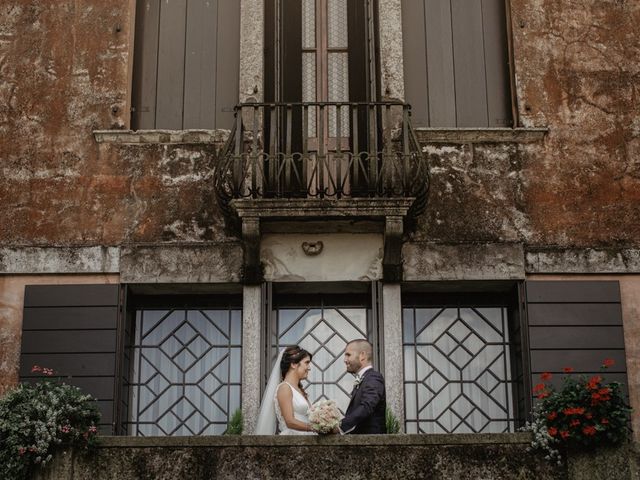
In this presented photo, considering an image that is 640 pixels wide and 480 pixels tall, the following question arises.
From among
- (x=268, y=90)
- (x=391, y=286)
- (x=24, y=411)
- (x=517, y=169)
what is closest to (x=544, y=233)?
(x=517, y=169)

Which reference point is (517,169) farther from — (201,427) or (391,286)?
(201,427)

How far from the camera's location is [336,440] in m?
9.04

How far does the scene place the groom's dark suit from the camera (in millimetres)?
9500

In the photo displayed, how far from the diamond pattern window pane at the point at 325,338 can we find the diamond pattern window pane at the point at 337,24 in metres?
2.58

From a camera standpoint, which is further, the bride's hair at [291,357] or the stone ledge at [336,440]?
the bride's hair at [291,357]

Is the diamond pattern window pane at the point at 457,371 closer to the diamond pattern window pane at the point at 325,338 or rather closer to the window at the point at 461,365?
the window at the point at 461,365

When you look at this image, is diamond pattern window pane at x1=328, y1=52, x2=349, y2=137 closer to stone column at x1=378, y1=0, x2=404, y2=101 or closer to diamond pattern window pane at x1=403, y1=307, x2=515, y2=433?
stone column at x1=378, y1=0, x2=404, y2=101

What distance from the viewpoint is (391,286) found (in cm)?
1141

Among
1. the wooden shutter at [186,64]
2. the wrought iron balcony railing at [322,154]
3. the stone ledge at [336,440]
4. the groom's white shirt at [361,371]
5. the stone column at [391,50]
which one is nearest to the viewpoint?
the stone ledge at [336,440]

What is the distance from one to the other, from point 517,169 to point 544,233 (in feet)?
2.14

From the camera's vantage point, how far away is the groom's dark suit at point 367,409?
9500 mm

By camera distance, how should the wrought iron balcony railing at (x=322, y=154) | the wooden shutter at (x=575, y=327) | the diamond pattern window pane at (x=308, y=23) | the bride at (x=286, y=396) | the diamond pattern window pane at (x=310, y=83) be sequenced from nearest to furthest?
the bride at (x=286, y=396) → the wooden shutter at (x=575, y=327) → the wrought iron balcony railing at (x=322, y=154) → the diamond pattern window pane at (x=310, y=83) → the diamond pattern window pane at (x=308, y=23)

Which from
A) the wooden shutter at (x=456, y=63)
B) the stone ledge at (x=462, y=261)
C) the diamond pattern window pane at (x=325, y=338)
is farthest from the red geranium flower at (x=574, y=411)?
the wooden shutter at (x=456, y=63)

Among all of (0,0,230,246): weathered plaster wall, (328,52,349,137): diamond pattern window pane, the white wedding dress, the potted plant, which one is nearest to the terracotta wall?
(0,0,230,246): weathered plaster wall
